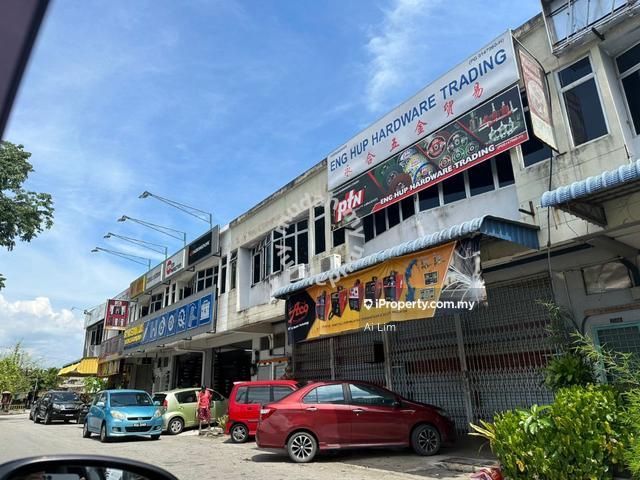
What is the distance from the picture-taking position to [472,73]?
34.6 feet

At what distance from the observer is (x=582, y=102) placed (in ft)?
29.5

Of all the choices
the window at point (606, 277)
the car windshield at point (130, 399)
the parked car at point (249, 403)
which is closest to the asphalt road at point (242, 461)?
the parked car at point (249, 403)

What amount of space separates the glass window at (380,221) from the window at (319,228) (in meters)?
2.56

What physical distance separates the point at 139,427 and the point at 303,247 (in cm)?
770

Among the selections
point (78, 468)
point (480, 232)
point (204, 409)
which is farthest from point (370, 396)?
point (204, 409)

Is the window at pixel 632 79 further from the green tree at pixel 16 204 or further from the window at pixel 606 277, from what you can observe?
the green tree at pixel 16 204

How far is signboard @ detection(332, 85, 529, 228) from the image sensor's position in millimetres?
9570

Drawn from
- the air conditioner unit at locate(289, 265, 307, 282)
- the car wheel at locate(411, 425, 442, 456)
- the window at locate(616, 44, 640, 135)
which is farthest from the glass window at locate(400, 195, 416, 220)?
the car wheel at locate(411, 425, 442, 456)

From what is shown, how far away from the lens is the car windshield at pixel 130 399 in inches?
611

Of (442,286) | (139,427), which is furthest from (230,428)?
(442,286)

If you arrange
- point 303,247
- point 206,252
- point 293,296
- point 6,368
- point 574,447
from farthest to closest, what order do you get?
point 6,368
point 206,252
point 303,247
point 293,296
point 574,447

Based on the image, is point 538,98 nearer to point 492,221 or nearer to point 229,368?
point 492,221

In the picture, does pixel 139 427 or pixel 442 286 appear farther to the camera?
pixel 139 427

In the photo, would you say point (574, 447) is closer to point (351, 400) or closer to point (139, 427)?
point (351, 400)
